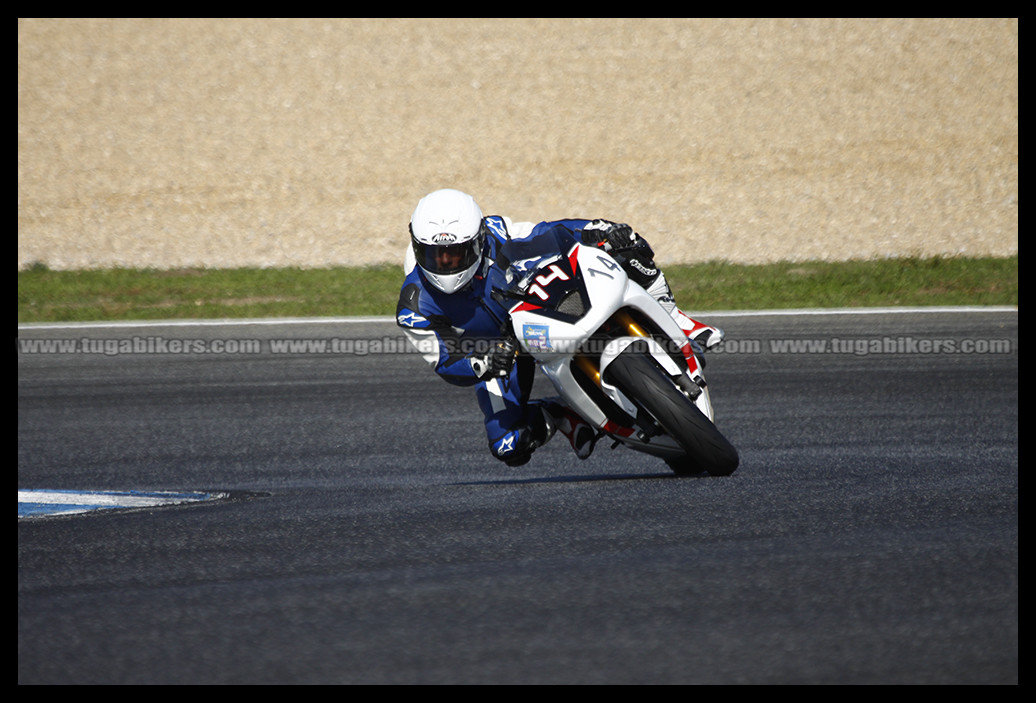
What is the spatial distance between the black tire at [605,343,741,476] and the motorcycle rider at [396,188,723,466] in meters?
0.57

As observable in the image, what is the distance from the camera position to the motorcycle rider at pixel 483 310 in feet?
20.6

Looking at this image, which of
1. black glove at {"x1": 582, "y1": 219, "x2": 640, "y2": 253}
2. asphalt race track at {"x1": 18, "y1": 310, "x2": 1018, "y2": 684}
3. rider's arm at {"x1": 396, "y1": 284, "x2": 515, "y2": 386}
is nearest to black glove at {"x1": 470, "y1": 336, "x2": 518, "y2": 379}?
rider's arm at {"x1": 396, "y1": 284, "x2": 515, "y2": 386}

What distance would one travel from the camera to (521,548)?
4816mm

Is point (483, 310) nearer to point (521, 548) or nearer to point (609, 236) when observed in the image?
point (609, 236)

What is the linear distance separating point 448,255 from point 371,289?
11184 mm

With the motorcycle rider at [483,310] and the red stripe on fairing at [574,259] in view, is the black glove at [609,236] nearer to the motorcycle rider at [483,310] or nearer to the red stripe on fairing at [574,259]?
the motorcycle rider at [483,310]

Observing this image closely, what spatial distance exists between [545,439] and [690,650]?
3.45 m

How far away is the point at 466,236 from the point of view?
20.6ft

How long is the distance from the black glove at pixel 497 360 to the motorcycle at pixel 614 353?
0.21 ft

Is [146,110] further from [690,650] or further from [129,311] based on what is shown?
[690,650]

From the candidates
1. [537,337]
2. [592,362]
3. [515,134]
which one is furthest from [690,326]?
[515,134]

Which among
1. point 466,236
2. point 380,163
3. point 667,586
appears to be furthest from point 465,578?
point 380,163
